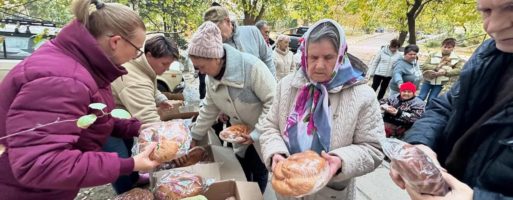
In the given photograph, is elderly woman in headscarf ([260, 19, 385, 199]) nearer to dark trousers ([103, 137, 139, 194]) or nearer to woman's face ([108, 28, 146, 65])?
woman's face ([108, 28, 146, 65])

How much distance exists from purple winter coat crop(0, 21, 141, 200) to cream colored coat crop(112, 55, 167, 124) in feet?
2.33

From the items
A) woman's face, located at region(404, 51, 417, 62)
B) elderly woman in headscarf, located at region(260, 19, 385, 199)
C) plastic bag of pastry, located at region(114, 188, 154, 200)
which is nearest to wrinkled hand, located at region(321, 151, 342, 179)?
elderly woman in headscarf, located at region(260, 19, 385, 199)

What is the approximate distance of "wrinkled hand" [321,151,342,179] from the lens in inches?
50.4

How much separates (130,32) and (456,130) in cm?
137

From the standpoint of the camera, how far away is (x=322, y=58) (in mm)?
1398

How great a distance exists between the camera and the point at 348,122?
4.58ft

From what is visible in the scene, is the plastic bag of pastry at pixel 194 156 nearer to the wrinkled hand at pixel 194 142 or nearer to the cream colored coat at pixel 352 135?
the wrinkled hand at pixel 194 142

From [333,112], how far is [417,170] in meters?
0.54

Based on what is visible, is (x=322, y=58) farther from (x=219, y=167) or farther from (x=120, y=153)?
(x=120, y=153)

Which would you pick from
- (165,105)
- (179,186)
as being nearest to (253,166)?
(179,186)

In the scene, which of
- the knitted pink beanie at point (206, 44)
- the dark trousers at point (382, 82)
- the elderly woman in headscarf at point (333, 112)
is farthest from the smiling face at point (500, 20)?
the dark trousers at point (382, 82)

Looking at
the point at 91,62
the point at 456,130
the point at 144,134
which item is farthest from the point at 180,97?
the point at 456,130

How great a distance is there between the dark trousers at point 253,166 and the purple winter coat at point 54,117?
3.94ft

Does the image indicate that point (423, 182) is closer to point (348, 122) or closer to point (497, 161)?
point (497, 161)
